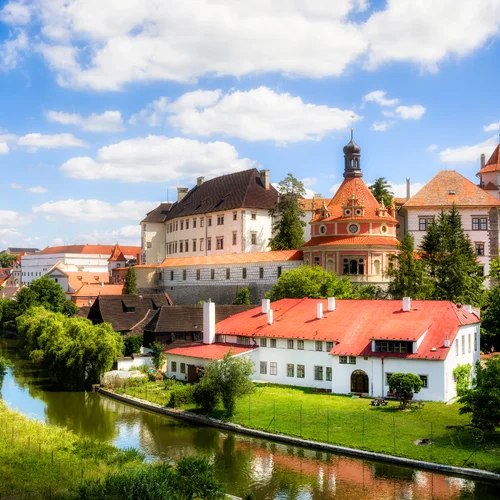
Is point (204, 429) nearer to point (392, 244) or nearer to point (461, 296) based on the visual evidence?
point (461, 296)

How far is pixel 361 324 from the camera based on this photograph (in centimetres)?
3594

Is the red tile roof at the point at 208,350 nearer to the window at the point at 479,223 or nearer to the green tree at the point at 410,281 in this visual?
the green tree at the point at 410,281

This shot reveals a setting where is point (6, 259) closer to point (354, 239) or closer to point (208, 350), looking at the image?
point (354, 239)

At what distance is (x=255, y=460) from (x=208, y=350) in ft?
48.1

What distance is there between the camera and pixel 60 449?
77.5ft

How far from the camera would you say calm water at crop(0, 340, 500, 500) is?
69.6 ft

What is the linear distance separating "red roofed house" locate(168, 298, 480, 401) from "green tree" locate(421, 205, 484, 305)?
32.9ft

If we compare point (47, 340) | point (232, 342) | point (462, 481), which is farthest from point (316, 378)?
point (47, 340)

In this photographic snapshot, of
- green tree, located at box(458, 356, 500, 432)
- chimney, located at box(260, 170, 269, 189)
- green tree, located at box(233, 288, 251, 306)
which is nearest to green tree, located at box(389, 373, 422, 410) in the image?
green tree, located at box(458, 356, 500, 432)

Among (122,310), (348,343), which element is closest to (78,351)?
(122,310)

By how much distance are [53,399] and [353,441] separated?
18.9 metres

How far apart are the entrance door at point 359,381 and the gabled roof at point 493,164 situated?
40.2 meters

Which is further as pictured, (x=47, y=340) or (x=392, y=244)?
(x=392, y=244)

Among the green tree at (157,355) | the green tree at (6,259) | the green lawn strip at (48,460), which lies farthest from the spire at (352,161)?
the green tree at (6,259)
